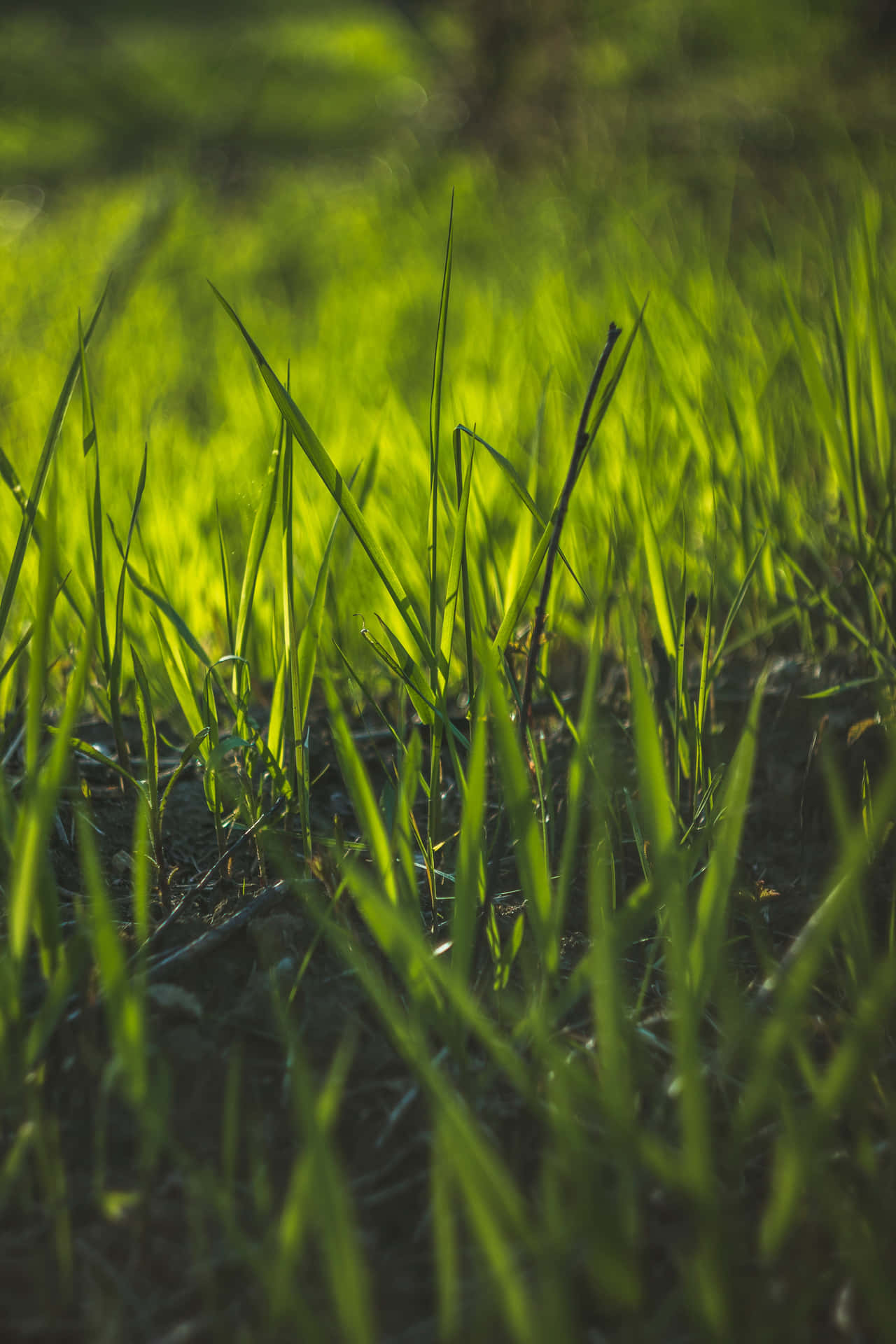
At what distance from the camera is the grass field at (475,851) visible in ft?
1.37

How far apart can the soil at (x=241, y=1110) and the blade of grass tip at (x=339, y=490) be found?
9.0 inches

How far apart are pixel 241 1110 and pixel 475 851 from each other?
23 cm

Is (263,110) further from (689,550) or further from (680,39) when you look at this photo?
(689,550)

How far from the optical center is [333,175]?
5203mm

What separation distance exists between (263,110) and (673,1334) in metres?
11.6

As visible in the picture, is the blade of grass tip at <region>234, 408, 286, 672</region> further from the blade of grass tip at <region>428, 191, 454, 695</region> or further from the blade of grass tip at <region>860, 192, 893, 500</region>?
the blade of grass tip at <region>860, 192, 893, 500</region>

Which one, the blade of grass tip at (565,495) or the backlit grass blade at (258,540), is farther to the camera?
the backlit grass blade at (258,540)

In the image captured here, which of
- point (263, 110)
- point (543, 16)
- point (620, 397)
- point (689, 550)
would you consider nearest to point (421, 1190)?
point (689, 550)

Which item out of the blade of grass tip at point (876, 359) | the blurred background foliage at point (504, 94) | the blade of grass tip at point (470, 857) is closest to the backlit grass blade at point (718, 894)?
the blade of grass tip at point (470, 857)

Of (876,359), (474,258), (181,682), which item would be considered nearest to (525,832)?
(181,682)

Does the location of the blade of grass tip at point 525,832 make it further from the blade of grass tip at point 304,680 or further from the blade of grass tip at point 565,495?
the blade of grass tip at point 304,680

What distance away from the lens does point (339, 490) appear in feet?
2.11

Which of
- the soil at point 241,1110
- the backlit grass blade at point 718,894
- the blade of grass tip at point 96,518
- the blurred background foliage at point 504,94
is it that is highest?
the blurred background foliage at point 504,94

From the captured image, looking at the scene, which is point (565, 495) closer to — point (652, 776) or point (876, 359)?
point (652, 776)
